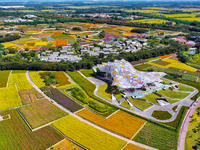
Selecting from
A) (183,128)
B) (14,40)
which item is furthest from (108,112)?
(14,40)

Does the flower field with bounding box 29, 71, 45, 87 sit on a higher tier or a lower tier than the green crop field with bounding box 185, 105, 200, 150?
higher

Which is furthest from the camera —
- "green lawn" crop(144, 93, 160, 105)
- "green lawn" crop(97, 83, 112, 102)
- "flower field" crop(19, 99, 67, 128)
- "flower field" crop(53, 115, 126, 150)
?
"green lawn" crop(97, 83, 112, 102)

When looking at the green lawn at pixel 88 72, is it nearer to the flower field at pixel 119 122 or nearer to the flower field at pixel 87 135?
the flower field at pixel 119 122

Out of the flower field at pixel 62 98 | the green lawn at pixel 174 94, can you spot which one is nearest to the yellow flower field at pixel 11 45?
the flower field at pixel 62 98

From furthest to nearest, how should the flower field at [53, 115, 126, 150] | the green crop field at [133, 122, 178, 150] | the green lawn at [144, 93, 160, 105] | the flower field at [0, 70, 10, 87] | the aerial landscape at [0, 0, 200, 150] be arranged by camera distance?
1. the flower field at [0, 70, 10, 87]
2. the green lawn at [144, 93, 160, 105]
3. the aerial landscape at [0, 0, 200, 150]
4. the green crop field at [133, 122, 178, 150]
5. the flower field at [53, 115, 126, 150]

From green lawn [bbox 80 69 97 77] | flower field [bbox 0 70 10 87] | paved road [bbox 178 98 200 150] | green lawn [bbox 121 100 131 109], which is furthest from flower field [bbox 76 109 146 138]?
flower field [bbox 0 70 10 87]

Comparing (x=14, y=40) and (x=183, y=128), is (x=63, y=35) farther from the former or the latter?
(x=183, y=128)

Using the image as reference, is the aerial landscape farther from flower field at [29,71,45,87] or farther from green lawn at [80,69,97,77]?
flower field at [29,71,45,87]
